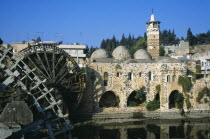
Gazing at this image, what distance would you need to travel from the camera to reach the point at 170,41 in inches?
3871

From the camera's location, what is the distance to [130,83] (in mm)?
31281

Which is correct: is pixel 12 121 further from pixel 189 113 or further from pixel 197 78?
pixel 197 78

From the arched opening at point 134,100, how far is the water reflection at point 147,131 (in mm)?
4202

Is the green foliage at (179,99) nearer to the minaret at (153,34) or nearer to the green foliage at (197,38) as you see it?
the minaret at (153,34)

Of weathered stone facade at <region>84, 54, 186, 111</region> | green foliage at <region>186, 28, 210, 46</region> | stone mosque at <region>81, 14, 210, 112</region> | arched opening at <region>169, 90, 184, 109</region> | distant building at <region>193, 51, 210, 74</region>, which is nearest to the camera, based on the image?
stone mosque at <region>81, 14, 210, 112</region>

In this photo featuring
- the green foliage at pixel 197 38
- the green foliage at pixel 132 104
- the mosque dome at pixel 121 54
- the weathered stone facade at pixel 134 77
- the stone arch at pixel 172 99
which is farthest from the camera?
the green foliage at pixel 197 38

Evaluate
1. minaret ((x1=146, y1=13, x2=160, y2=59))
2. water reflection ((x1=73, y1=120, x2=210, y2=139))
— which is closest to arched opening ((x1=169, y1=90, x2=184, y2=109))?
water reflection ((x1=73, y1=120, x2=210, y2=139))

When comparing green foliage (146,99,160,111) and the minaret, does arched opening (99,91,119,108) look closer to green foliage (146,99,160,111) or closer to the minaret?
green foliage (146,99,160,111)

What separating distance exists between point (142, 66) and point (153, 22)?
1065 cm

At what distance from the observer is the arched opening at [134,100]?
31391 mm

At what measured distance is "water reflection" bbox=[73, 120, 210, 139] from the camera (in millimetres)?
22641

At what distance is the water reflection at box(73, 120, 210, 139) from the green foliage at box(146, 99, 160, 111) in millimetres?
Result: 3155

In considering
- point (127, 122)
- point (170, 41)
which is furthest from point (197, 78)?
point (170, 41)

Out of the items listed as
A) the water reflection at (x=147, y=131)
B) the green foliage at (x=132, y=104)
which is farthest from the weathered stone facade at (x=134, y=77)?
the water reflection at (x=147, y=131)
